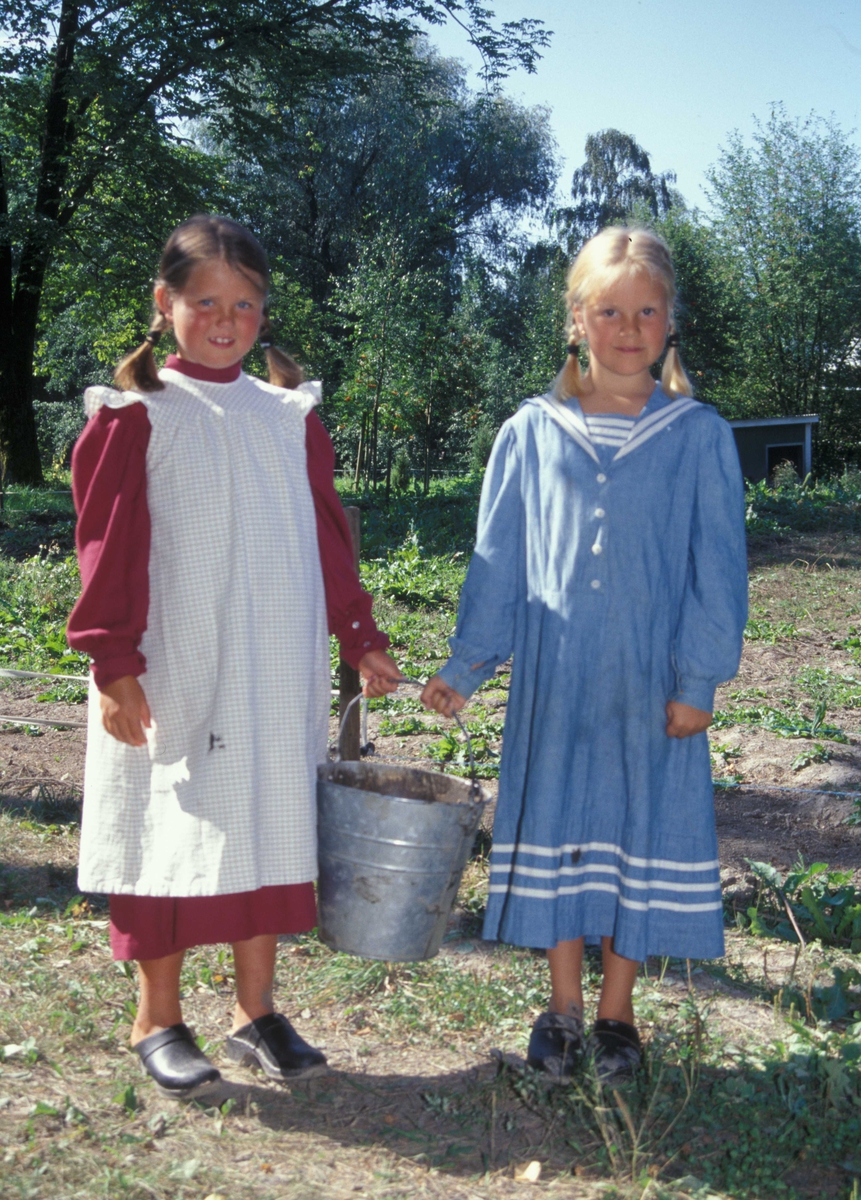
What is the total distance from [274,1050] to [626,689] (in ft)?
3.56

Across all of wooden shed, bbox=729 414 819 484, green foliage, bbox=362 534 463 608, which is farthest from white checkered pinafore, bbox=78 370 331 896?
wooden shed, bbox=729 414 819 484

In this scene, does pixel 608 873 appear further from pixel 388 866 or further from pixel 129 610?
pixel 129 610

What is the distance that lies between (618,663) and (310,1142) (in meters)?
1.16

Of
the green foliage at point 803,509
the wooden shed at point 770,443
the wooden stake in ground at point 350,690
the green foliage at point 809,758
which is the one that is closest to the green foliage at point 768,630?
the green foliage at point 809,758

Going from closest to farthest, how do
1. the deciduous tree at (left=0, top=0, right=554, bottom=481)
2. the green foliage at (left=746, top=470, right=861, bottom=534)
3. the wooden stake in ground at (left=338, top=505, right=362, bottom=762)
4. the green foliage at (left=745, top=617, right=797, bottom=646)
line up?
the wooden stake in ground at (left=338, top=505, right=362, bottom=762)
the green foliage at (left=745, top=617, right=797, bottom=646)
the green foliage at (left=746, top=470, right=861, bottom=534)
the deciduous tree at (left=0, top=0, right=554, bottom=481)

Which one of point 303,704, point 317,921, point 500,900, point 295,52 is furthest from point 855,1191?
point 295,52

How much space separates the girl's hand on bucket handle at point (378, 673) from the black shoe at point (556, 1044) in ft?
2.67

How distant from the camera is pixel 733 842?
4.18 metres

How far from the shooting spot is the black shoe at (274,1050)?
2504mm

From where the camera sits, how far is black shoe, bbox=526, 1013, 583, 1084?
8.20 feet

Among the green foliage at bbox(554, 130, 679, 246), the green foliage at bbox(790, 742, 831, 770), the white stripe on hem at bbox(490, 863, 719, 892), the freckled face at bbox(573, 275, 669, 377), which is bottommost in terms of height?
the green foliage at bbox(790, 742, 831, 770)

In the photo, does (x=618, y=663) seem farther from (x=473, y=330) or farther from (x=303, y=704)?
(x=473, y=330)

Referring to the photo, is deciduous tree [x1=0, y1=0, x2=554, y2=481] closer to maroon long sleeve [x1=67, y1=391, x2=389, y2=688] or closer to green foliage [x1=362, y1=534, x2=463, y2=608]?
green foliage [x1=362, y1=534, x2=463, y2=608]

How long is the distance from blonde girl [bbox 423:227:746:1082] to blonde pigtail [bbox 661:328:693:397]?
4cm
